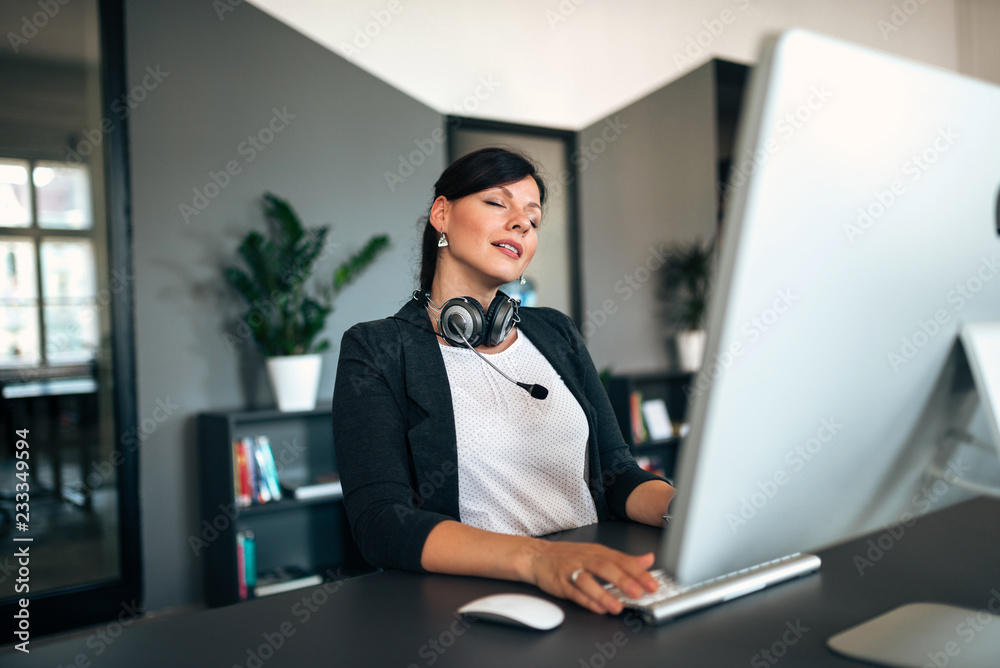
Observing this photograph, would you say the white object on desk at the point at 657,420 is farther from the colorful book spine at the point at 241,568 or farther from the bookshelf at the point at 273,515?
the colorful book spine at the point at 241,568

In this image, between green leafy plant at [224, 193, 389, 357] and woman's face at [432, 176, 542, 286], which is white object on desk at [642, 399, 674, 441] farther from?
woman's face at [432, 176, 542, 286]

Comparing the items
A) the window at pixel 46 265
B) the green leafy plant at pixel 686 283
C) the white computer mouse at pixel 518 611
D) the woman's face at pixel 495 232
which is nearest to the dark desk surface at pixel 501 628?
the white computer mouse at pixel 518 611

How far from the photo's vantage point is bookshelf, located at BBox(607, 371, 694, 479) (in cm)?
402

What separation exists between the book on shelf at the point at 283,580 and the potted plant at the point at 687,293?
2507 mm

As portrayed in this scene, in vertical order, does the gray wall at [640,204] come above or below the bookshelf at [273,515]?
above

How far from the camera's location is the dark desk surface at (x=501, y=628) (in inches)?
27.0

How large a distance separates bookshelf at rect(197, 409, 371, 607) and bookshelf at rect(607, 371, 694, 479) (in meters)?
1.59

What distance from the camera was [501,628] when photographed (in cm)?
75

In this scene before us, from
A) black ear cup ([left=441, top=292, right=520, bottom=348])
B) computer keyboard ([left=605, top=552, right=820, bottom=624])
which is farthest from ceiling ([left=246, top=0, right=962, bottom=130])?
computer keyboard ([left=605, top=552, right=820, bottom=624])

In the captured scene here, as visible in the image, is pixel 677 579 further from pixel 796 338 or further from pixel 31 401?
pixel 31 401

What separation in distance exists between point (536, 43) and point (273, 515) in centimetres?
299

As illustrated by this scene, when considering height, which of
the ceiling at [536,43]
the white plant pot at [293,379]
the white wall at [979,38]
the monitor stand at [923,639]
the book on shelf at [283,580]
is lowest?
the book on shelf at [283,580]

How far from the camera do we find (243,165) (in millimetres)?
3336

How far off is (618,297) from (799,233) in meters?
3.99
